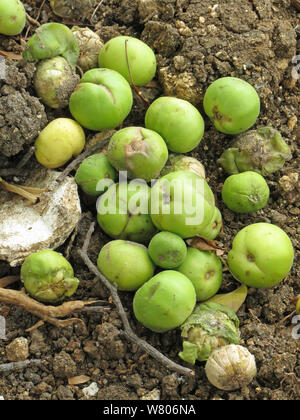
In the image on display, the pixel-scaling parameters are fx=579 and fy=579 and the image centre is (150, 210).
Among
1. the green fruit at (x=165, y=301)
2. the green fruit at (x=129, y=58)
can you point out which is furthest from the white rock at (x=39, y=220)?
the green fruit at (x=129, y=58)

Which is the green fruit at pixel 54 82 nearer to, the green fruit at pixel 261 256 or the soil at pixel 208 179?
the soil at pixel 208 179

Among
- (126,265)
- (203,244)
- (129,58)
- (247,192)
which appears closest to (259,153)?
(247,192)

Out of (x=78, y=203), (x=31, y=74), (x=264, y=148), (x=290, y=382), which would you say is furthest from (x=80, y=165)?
(x=290, y=382)

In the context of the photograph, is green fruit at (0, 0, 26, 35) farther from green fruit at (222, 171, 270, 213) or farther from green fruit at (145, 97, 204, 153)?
green fruit at (222, 171, 270, 213)

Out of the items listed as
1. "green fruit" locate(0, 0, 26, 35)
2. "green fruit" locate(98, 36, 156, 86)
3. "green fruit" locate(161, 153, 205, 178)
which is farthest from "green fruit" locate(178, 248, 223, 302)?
"green fruit" locate(0, 0, 26, 35)

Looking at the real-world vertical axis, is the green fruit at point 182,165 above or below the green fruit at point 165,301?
above
